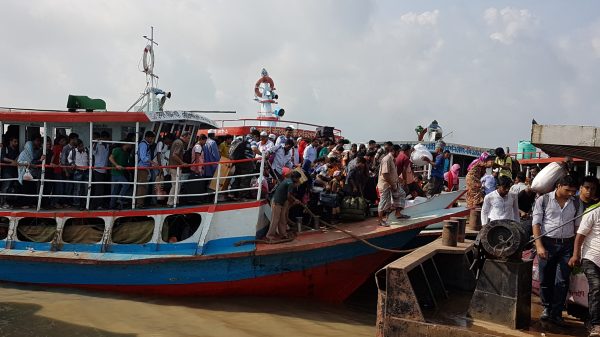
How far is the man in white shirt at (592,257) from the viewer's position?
488 cm

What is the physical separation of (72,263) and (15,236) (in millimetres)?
1457

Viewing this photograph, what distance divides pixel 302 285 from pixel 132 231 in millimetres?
3213

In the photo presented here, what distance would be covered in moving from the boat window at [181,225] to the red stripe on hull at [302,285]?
91 cm

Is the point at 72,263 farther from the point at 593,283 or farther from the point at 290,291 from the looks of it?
the point at 593,283

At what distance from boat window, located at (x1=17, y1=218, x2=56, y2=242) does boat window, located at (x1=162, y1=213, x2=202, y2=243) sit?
7.14 feet

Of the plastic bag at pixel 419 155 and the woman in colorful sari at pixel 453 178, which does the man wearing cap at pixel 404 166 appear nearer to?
the plastic bag at pixel 419 155

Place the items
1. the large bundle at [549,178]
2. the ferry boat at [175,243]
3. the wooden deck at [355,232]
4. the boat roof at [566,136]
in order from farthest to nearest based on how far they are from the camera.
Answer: the ferry boat at [175,243]
the wooden deck at [355,232]
the large bundle at [549,178]
the boat roof at [566,136]

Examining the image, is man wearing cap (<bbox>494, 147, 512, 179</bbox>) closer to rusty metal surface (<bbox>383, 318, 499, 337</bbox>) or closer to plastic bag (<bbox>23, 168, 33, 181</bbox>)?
rusty metal surface (<bbox>383, 318, 499, 337</bbox>)

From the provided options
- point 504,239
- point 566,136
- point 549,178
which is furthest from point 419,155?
point 566,136

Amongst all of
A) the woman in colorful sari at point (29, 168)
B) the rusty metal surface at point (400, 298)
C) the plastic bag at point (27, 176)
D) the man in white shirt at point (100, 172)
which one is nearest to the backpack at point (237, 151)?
the man in white shirt at point (100, 172)

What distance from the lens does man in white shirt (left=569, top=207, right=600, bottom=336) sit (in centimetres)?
488

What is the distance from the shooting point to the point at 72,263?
911 cm

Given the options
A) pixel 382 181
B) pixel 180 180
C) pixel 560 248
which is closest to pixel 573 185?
pixel 560 248

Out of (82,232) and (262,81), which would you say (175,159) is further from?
(262,81)
